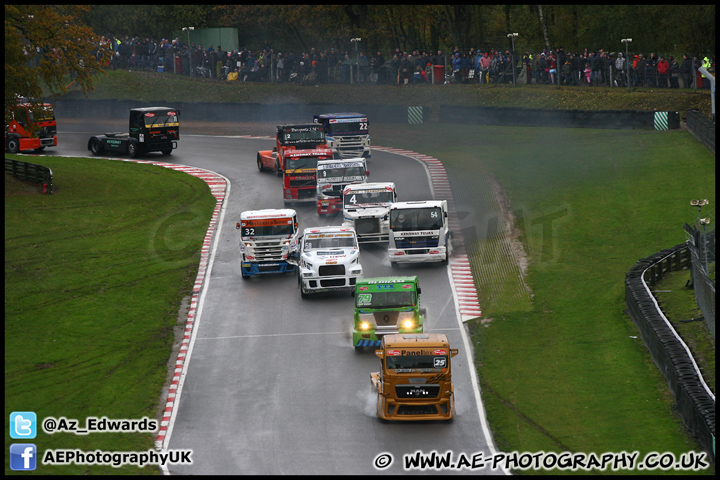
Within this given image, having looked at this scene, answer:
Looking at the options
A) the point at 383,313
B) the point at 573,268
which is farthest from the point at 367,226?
the point at 383,313

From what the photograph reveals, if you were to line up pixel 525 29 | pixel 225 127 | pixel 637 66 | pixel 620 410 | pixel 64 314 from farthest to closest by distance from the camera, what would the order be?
pixel 525 29
pixel 225 127
pixel 637 66
pixel 64 314
pixel 620 410

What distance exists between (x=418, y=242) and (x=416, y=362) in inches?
472

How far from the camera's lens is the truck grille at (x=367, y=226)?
117 feet

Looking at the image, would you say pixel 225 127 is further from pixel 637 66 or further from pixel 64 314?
pixel 64 314

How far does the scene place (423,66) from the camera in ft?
205

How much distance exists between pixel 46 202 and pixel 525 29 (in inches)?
2204

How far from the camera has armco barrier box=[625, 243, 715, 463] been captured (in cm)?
1947

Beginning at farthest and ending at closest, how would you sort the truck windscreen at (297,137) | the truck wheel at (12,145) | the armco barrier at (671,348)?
the truck wheel at (12,145) < the truck windscreen at (297,137) < the armco barrier at (671,348)

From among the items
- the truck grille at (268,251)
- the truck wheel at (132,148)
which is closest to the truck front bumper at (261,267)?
the truck grille at (268,251)

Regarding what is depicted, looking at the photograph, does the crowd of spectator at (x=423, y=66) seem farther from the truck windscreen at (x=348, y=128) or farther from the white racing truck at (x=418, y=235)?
the white racing truck at (x=418, y=235)

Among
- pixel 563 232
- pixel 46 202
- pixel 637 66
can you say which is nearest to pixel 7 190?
pixel 46 202

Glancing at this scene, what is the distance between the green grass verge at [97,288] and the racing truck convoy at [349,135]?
701cm

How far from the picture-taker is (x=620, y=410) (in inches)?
879

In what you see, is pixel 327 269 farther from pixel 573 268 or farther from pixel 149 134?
pixel 149 134
